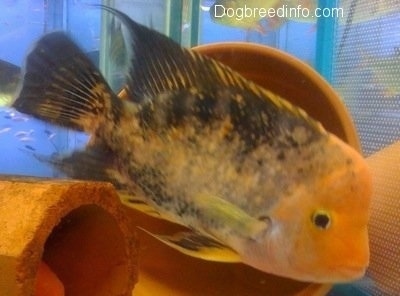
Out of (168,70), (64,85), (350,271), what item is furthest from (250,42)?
(350,271)

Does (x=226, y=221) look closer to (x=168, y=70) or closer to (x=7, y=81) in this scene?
(x=168, y=70)

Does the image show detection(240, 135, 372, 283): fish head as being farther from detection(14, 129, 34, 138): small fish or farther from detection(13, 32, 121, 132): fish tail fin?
detection(14, 129, 34, 138): small fish

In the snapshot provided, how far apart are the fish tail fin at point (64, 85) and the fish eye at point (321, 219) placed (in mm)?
363

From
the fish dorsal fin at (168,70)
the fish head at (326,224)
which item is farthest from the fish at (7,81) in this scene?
the fish head at (326,224)

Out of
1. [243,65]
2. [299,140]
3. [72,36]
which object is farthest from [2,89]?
[299,140]

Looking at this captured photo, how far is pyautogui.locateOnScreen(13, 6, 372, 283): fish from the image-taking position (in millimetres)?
914

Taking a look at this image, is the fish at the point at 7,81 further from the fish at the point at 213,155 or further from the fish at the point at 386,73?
the fish at the point at 386,73

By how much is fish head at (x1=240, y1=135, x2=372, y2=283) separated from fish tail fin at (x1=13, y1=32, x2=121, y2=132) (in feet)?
1.08

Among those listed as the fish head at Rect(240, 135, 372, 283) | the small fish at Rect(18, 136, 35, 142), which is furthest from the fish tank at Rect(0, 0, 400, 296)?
the fish head at Rect(240, 135, 372, 283)

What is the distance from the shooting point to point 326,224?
2.97 ft

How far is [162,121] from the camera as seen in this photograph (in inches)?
39.8

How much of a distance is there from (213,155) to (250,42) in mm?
318

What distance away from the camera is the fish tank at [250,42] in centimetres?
110

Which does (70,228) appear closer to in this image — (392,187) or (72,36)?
(72,36)
